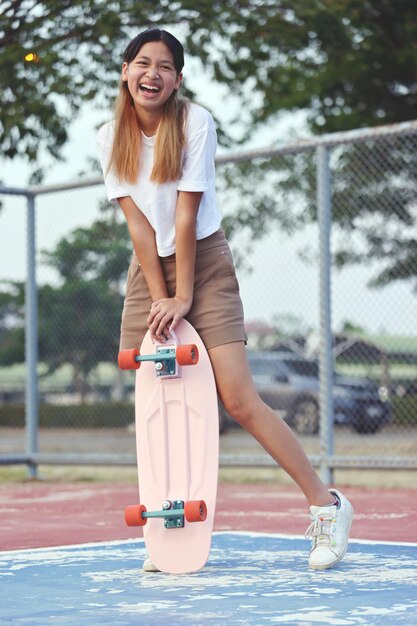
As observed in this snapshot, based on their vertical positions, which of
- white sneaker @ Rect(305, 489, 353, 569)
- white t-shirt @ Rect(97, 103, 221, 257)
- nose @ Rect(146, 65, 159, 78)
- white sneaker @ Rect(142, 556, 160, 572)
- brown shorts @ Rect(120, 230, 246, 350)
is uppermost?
nose @ Rect(146, 65, 159, 78)

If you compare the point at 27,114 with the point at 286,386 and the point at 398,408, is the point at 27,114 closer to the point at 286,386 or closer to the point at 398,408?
the point at 286,386

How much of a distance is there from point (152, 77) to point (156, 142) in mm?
225

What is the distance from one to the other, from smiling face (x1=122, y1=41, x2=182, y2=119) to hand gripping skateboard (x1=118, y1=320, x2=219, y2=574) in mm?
764

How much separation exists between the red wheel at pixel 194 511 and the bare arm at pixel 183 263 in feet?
1.93

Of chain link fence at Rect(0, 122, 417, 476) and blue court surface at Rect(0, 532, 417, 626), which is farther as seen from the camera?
chain link fence at Rect(0, 122, 417, 476)

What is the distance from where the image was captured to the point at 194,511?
14.4 feet

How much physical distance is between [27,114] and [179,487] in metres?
7.37

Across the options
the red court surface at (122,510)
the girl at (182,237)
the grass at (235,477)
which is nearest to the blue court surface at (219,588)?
the girl at (182,237)

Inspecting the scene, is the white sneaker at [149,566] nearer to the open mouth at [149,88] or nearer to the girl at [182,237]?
the girl at [182,237]

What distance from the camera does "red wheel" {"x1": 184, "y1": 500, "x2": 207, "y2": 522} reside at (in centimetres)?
438

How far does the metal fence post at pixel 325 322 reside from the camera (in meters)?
8.62

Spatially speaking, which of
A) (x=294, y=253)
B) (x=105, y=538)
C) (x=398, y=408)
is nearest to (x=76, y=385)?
(x=294, y=253)

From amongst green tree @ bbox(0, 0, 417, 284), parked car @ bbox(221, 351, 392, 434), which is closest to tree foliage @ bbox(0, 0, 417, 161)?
green tree @ bbox(0, 0, 417, 284)

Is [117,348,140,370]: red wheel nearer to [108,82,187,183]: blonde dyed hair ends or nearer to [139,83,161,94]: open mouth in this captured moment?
[108,82,187,183]: blonde dyed hair ends
